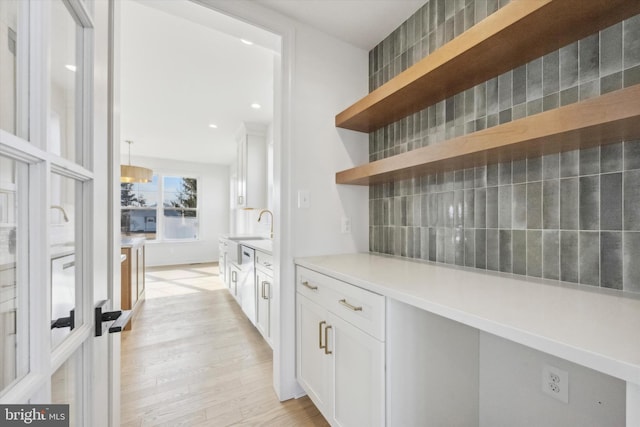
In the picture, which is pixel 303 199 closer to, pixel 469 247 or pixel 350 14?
pixel 469 247

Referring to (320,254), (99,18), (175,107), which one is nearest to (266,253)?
(320,254)

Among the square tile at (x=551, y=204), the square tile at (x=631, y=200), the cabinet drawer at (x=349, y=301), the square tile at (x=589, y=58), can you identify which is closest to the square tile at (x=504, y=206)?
the square tile at (x=551, y=204)

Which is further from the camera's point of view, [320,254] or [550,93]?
[320,254]

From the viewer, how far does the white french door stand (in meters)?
0.39

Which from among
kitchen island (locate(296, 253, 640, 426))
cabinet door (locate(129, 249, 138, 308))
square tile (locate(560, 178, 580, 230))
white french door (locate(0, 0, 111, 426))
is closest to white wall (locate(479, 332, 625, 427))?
kitchen island (locate(296, 253, 640, 426))

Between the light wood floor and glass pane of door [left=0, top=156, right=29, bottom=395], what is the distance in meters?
1.42

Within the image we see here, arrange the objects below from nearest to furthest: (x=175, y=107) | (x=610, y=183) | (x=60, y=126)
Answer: (x=60, y=126) < (x=610, y=183) < (x=175, y=107)

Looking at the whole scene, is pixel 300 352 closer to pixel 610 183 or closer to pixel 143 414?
pixel 143 414

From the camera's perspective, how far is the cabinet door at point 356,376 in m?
1.01

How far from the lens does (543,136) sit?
87 cm

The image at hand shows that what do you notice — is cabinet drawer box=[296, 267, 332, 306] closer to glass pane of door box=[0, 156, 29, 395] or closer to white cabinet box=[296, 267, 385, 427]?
white cabinet box=[296, 267, 385, 427]

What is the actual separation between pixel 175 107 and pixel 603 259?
407 centimetres

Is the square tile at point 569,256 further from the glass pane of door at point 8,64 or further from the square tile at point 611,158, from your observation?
the glass pane of door at point 8,64

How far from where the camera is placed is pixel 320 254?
69.8 inches
